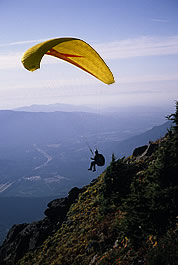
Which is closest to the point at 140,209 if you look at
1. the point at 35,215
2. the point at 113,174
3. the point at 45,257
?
the point at 113,174

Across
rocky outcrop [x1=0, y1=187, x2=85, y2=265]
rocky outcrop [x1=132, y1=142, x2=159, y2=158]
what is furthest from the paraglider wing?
rocky outcrop [x1=0, y1=187, x2=85, y2=265]

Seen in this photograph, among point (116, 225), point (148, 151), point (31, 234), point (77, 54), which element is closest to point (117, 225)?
point (116, 225)

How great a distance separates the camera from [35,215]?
138 metres

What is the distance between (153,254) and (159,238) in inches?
34.5

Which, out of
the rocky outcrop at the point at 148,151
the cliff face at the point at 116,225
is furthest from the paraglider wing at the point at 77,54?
the rocky outcrop at the point at 148,151

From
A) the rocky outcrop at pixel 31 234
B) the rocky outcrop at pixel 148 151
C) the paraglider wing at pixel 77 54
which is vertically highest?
A: the paraglider wing at pixel 77 54

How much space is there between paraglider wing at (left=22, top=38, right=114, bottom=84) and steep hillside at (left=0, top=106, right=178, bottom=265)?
4197mm

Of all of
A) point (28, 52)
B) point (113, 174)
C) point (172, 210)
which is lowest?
point (172, 210)

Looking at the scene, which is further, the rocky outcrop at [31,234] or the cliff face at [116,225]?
the rocky outcrop at [31,234]

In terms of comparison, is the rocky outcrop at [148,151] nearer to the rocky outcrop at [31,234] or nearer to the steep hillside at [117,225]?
the steep hillside at [117,225]

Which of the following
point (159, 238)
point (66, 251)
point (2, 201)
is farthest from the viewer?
point (2, 201)

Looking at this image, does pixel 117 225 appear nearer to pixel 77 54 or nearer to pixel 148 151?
pixel 77 54

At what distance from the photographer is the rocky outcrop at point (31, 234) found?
15.2m

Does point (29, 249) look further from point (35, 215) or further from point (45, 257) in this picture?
point (35, 215)
